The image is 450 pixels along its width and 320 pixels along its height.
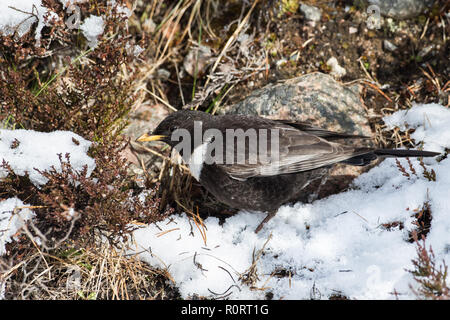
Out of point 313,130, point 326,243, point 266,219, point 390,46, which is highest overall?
point 390,46

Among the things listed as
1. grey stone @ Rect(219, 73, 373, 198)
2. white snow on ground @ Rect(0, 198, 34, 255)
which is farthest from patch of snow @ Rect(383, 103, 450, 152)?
white snow on ground @ Rect(0, 198, 34, 255)

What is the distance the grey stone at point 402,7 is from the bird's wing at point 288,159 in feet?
7.23

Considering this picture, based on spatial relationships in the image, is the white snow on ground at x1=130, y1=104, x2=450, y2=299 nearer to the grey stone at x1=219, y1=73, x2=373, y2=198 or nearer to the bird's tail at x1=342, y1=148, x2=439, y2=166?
the bird's tail at x1=342, y1=148, x2=439, y2=166

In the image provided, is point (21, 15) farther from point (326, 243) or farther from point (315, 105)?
point (326, 243)

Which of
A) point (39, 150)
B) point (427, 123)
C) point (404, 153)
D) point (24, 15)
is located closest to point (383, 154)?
point (404, 153)

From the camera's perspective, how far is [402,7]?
16.9 feet

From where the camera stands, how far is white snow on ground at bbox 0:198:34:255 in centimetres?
361

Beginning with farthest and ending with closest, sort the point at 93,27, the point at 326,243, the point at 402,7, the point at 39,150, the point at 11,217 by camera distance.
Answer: the point at 402,7 → the point at 93,27 → the point at 39,150 → the point at 326,243 → the point at 11,217

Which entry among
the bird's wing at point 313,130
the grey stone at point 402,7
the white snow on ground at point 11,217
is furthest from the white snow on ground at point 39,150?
Result: the grey stone at point 402,7

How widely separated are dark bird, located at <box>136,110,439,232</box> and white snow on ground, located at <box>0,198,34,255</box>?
49.6 inches

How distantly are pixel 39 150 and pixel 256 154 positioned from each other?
2.00m

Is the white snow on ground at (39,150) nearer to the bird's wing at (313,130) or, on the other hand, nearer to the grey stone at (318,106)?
the grey stone at (318,106)

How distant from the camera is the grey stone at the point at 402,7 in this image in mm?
5152

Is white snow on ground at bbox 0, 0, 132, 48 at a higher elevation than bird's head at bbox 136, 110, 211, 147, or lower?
higher
